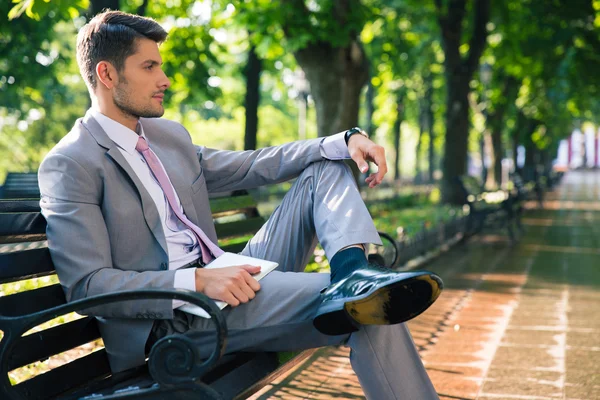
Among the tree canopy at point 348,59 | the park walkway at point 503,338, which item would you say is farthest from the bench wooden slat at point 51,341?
the tree canopy at point 348,59

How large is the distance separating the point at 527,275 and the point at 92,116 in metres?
7.67

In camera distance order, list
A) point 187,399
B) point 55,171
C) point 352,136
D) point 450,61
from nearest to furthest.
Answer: point 187,399 < point 55,171 < point 352,136 < point 450,61

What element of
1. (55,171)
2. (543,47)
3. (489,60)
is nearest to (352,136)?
(55,171)

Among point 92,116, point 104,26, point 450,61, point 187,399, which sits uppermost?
point 450,61

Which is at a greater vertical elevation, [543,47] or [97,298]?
[543,47]

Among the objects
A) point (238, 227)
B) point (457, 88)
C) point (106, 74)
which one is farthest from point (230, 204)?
point (457, 88)

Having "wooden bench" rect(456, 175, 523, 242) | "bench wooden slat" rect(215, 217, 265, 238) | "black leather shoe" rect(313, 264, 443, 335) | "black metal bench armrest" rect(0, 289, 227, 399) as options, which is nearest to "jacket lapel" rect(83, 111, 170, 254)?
"black metal bench armrest" rect(0, 289, 227, 399)

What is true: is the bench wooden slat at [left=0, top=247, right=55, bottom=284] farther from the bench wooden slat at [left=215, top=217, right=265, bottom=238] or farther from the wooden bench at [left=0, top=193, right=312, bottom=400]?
the bench wooden slat at [left=215, top=217, right=265, bottom=238]

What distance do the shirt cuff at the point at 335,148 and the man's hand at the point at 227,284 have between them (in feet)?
2.40

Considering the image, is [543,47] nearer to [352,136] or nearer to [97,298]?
[352,136]

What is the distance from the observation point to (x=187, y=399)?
2.54 metres

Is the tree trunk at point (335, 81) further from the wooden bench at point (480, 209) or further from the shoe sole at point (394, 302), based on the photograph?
the shoe sole at point (394, 302)

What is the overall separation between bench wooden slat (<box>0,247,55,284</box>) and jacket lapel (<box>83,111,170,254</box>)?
38 cm

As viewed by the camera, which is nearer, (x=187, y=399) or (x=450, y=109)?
(x=187, y=399)
